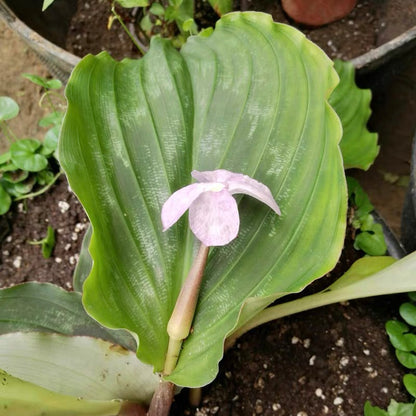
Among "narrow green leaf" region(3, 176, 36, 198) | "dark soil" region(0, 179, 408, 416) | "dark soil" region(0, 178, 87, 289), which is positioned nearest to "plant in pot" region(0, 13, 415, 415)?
"dark soil" region(0, 179, 408, 416)

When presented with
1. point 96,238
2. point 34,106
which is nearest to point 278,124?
point 96,238

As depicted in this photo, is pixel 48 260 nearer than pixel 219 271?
No

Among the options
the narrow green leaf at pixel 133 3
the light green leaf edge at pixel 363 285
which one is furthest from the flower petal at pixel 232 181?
the narrow green leaf at pixel 133 3

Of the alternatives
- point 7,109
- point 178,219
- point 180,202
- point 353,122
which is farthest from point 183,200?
point 7,109

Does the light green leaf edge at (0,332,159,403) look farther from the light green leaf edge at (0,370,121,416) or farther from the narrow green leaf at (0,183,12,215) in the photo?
the narrow green leaf at (0,183,12,215)

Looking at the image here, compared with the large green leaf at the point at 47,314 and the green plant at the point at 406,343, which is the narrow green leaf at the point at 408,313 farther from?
the large green leaf at the point at 47,314

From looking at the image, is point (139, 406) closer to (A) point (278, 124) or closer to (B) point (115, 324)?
(B) point (115, 324)
